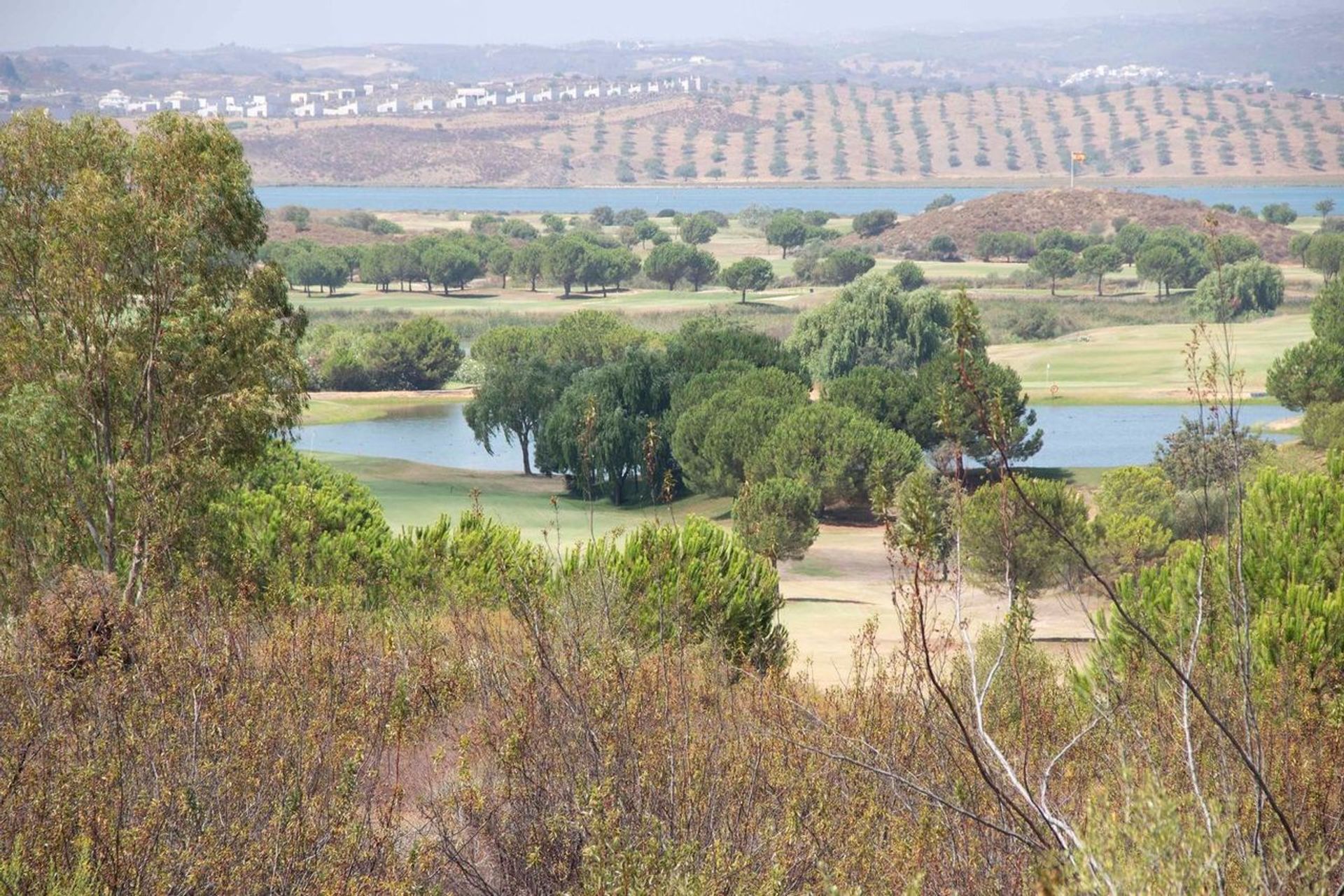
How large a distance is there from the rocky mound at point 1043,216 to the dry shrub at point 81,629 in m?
137

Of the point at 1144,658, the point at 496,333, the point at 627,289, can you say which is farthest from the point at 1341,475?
the point at 627,289

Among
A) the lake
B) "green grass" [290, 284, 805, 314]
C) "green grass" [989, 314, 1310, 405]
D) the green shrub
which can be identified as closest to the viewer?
the green shrub

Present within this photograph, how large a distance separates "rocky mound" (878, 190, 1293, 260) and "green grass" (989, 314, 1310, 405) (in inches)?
1981

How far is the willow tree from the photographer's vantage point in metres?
18.6

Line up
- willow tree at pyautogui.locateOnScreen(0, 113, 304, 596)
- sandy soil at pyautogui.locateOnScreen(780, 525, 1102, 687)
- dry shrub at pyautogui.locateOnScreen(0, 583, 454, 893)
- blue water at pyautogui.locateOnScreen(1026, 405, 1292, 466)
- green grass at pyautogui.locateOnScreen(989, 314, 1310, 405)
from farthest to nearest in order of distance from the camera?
green grass at pyautogui.locateOnScreen(989, 314, 1310, 405) < blue water at pyautogui.locateOnScreen(1026, 405, 1292, 466) < sandy soil at pyautogui.locateOnScreen(780, 525, 1102, 687) < willow tree at pyautogui.locateOnScreen(0, 113, 304, 596) < dry shrub at pyautogui.locateOnScreen(0, 583, 454, 893)

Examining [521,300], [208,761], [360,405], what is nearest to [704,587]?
[208,761]

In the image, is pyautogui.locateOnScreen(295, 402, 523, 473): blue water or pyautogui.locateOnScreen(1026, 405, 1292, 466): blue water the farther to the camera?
pyautogui.locateOnScreen(295, 402, 523, 473): blue water

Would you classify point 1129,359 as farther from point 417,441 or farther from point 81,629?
point 81,629

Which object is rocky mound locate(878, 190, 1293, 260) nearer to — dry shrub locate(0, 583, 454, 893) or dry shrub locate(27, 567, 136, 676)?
dry shrub locate(27, 567, 136, 676)

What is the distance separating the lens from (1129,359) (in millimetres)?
81250

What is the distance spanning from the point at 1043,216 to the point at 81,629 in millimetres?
147736

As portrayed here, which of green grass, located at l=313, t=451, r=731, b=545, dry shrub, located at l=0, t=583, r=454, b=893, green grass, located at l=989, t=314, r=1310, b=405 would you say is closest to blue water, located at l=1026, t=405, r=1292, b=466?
green grass, located at l=989, t=314, r=1310, b=405

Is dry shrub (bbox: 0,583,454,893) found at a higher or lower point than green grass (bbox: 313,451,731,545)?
higher

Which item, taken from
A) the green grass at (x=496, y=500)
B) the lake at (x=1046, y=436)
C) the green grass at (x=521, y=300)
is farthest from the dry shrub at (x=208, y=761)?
the green grass at (x=521, y=300)
